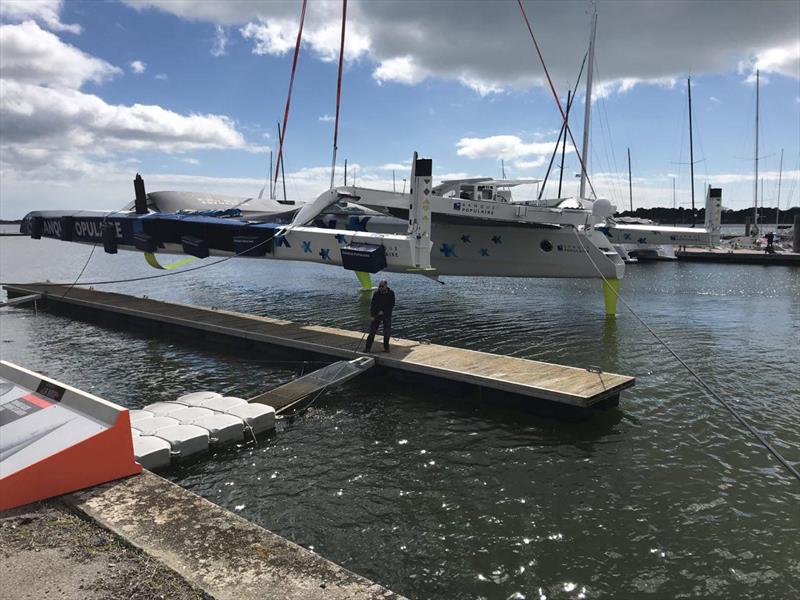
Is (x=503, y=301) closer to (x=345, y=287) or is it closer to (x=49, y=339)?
(x=345, y=287)

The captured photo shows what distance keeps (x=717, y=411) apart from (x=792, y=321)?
1166 centimetres

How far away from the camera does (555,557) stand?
5.45 metres

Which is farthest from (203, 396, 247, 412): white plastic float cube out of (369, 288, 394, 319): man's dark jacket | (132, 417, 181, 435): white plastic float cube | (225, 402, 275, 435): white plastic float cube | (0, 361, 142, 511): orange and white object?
(369, 288, 394, 319): man's dark jacket

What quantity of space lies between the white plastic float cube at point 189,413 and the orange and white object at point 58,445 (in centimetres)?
202

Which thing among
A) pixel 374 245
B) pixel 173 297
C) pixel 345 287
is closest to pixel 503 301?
pixel 345 287

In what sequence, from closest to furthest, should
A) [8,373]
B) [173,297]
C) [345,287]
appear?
[8,373]
[173,297]
[345,287]

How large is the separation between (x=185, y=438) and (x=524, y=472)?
4.53 metres

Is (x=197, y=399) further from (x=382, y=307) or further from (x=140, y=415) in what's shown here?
(x=382, y=307)

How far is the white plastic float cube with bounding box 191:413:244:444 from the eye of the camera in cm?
796

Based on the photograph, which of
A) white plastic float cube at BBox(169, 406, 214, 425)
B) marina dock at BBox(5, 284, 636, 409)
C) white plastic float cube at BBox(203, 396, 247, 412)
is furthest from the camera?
marina dock at BBox(5, 284, 636, 409)

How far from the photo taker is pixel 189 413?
861cm

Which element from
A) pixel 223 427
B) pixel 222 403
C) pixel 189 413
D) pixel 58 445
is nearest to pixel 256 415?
pixel 223 427

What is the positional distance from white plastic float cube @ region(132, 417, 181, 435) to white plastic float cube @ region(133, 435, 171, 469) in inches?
13.3

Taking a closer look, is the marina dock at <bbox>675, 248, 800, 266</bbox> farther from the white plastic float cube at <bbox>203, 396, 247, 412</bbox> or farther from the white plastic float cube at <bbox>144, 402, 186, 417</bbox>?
the white plastic float cube at <bbox>144, 402, 186, 417</bbox>
